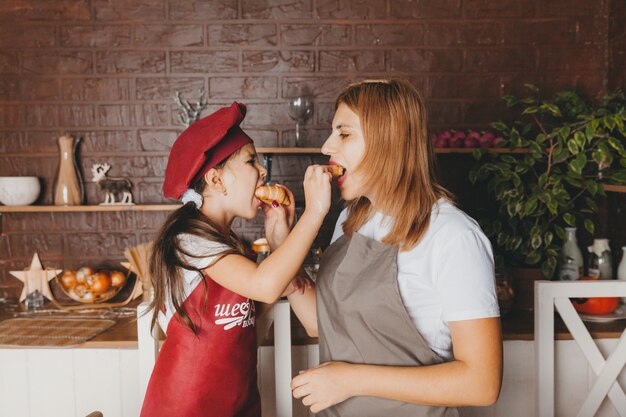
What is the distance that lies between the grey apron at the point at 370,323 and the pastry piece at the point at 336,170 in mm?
153

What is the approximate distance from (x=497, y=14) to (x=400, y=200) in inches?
71.4

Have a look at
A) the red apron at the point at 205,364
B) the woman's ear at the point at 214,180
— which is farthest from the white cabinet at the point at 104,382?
the woman's ear at the point at 214,180

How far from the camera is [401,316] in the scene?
1188mm

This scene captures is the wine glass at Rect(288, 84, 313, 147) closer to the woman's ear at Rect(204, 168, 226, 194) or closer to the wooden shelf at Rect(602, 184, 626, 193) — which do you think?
the woman's ear at Rect(204, 168, 226, 194)

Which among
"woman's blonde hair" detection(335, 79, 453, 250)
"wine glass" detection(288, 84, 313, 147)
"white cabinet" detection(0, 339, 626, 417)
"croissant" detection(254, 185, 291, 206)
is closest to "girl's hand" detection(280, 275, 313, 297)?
"croissant" detection(254, 185, 291, 206)

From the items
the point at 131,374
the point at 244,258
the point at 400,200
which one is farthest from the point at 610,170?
the point at 131,374

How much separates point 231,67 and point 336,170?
152 cm

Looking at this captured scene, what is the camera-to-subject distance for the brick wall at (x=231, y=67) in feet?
8.51

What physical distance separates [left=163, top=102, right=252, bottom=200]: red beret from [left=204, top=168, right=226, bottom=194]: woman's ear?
0.03 meters

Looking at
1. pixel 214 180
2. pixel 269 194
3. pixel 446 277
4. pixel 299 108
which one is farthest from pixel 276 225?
pixel 299 108

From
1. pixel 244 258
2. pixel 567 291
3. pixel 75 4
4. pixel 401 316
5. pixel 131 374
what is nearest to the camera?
pixel 401 316

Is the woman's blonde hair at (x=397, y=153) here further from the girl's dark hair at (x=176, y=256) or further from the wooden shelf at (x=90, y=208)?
the wooden shelf at (x=90, y=208)

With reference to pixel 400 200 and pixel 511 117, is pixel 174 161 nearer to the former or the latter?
pixel 400 200

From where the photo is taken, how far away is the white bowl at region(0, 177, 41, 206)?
2.50 meters
